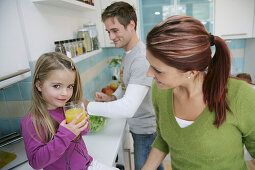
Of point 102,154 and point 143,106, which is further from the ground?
point 143,106

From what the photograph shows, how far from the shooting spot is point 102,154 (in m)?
1.18

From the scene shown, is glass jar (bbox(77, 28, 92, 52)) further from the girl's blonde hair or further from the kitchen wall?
the girl's blonde hair

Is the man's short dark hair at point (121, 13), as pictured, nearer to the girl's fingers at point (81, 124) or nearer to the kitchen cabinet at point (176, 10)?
the girl's fingers at point (81, 124)

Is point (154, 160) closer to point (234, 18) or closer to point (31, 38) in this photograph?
point (31, 38)

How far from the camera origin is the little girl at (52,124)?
0.81m

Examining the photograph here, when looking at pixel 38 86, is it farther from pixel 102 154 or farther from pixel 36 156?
pixel 102 154

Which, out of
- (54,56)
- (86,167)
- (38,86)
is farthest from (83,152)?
(54,56)

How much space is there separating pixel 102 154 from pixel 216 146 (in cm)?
69

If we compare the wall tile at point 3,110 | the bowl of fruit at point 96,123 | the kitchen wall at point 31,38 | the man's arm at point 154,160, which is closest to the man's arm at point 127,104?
the bowl of fruit at point 96,123

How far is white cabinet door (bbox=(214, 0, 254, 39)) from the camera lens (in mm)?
2299

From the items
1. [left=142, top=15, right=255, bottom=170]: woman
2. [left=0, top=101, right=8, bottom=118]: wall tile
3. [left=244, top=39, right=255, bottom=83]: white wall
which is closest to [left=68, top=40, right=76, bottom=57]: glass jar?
[left=0, top=101, right=8, bottom=118]: wall tile

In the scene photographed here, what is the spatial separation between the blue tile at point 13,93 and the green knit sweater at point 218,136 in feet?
3.39

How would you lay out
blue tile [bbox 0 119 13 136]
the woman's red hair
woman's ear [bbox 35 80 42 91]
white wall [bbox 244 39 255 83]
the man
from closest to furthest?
the woman's red hair, woman's ear [bbox 35 80 42 91], the man, blue tile [bbox 0 119 13 136], white wall [bbox 244 39 255 83]

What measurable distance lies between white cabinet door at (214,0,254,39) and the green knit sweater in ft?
6.33
